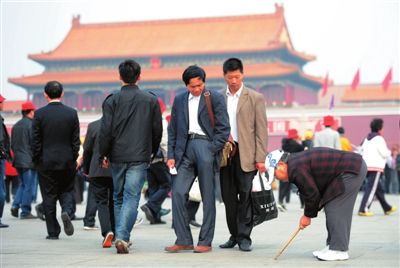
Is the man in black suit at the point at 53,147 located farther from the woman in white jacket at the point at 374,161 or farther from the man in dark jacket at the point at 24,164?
the woman in white jacket at the point at 374,161

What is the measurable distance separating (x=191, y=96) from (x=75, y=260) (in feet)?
4.81

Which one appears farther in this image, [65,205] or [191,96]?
[65,205]

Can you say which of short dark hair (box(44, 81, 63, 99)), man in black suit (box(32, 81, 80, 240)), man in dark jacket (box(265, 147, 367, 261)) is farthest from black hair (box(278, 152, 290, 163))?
short dark hair (box(44, 81, 63, 99))

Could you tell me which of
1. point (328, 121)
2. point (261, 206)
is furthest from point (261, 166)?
point (328, 121)

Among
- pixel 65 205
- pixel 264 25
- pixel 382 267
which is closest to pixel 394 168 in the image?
pixel 65 205

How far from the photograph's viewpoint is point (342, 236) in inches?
253

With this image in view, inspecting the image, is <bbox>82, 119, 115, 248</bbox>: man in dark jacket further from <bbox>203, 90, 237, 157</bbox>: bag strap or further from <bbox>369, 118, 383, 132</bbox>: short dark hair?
<bbox>369, 118, 383, 132</bbox>: short dark hair

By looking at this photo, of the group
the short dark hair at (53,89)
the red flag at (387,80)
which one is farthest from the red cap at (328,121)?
the red flag at (387,80)

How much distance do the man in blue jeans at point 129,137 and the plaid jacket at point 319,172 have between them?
119 cm

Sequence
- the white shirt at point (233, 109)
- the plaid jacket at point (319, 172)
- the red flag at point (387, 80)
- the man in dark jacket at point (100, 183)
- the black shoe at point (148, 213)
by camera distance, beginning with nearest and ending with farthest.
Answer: the plaid jacket at point (319, 172) < the white shirt at point (233, 109) < the man in dark jacket at point (100, 183) < the black shoe at point (148, 213) < the red flag at point (387, 80)

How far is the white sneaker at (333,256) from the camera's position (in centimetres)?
638

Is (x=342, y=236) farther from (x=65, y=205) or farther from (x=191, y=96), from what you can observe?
(x=65, y=205)

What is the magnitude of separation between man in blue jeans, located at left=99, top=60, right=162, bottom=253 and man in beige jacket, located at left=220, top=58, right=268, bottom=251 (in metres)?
0.56

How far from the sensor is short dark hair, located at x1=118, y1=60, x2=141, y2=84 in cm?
712
